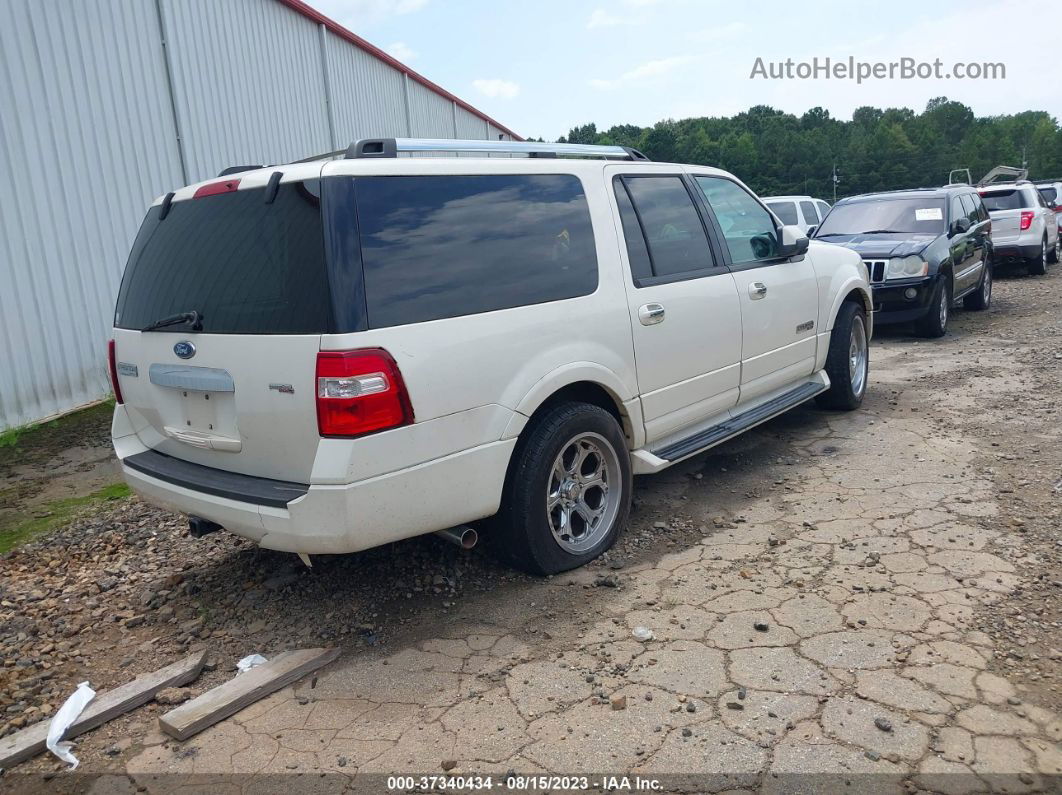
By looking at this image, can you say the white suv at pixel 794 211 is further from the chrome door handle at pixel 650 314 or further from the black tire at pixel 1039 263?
the chrome door handle at pixel 650 314

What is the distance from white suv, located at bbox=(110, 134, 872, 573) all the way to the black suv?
5760 mm

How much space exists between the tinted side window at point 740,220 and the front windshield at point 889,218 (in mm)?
5616

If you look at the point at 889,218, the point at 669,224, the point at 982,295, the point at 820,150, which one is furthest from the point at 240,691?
the point at 820,150

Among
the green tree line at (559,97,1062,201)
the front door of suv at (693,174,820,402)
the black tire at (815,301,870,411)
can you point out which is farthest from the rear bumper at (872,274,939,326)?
the green tree line at (559,97,1062,201)

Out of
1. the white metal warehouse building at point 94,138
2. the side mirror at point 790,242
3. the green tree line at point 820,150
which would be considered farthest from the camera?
the green tree line at point 820,150

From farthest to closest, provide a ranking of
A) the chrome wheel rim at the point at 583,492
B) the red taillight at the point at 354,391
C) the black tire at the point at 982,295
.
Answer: the black tire at the point at 982,295, the chrome wheel rim at the point at 583,492, the red taillight at the point at 354,391

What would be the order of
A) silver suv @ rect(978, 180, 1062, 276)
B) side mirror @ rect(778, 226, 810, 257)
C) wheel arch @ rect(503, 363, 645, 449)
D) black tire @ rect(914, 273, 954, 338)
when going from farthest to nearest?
silver suv @ rect(978, 180, 1062, 276)
black tire @ rect(914, 273, 954, 338)
side mirror @ rect(778, 226, 810, 257)
wheel arch @ rect(503, 363, 645, 449)

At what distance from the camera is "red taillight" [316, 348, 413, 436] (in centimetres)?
291

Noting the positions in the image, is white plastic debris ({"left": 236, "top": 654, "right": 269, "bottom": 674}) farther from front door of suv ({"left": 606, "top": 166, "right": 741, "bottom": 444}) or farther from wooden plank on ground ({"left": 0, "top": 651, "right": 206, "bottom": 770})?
front door of suv ({"left": 606, "top": 166, "right": 741, "bottom": 444})

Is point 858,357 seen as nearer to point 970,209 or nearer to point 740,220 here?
point 740,220

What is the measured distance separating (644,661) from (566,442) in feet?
3.43

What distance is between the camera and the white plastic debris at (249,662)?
325cm

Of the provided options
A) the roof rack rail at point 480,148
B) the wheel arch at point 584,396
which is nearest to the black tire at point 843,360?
the roof rack rail at point 480,148

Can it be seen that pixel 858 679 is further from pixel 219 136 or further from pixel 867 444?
pixel 219 136
